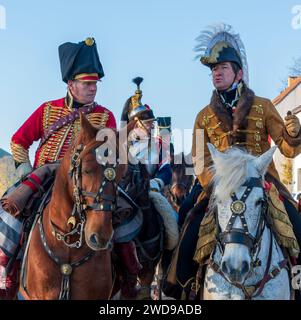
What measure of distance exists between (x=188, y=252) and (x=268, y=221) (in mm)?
973

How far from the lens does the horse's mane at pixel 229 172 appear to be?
5844 mm

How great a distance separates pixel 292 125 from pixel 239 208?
1.48 meters

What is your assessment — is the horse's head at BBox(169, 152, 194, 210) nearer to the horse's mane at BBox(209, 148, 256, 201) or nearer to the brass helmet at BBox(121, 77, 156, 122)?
the brass helmet at BBox(121, 77, 156, 122)

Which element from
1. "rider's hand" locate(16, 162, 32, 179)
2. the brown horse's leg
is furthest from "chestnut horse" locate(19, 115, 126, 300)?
the brown horse's leg

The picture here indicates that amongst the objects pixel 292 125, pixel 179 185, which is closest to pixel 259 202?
pixel 292 125

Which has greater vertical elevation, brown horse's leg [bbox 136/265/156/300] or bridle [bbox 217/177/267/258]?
bridle [bbox 217/177/267/258]

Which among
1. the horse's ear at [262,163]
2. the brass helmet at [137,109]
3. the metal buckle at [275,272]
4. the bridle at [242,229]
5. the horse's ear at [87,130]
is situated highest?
the brass helmet at [137,109]

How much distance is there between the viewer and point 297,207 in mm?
7082

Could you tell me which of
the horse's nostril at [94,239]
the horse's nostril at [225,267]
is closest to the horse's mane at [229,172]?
the horse's nostril at [225,267]

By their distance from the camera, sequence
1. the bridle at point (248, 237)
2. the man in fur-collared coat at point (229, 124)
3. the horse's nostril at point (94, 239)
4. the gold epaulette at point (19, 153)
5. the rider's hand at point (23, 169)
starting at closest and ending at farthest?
the bridle at point (248, 237) → the horse's nostril at point (94, 239) → the man in fur-collared coat at point (229, 124) → the rider's hand at point (23, 169) → the gold epaulette at point (19, 153)

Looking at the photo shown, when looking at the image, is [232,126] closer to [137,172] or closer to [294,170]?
[137,172]

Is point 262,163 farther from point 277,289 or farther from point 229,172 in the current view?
point 277,289

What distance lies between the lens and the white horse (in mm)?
5621

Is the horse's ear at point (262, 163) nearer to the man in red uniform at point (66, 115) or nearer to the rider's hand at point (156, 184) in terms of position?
the man in red uniform at point (66, 115)
